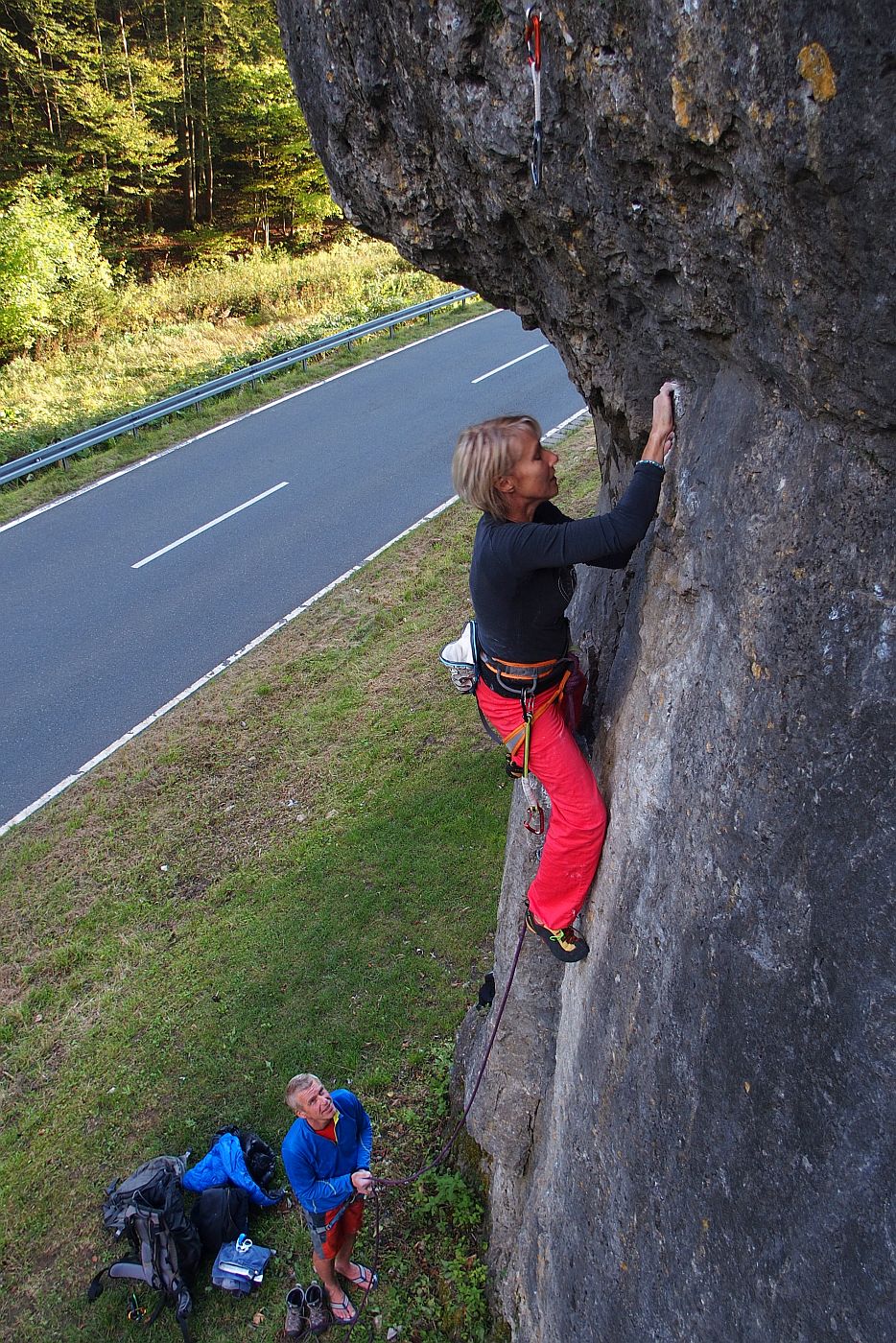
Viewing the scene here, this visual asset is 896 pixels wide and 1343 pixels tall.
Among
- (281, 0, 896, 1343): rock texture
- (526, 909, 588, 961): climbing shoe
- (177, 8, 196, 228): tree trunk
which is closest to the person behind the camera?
(281, 0, 896, 1343): rock texture

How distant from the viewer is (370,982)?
853 centimetres

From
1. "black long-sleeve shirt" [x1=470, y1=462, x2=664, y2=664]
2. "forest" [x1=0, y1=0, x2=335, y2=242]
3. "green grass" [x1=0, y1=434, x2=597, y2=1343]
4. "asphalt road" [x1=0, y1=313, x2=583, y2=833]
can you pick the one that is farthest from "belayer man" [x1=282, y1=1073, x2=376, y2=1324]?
"forest" [x1=0, y1=0, x2=335, y2=242]

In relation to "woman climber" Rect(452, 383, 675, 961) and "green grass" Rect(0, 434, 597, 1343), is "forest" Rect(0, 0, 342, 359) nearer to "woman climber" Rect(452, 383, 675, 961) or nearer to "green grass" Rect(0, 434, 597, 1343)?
"green grass" Rect(0, 434, 597, 1343)

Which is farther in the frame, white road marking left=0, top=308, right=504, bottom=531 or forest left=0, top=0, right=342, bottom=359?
forest left=0, top=0, right=342, bottom=359

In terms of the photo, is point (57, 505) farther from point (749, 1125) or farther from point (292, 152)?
point (292, 152)

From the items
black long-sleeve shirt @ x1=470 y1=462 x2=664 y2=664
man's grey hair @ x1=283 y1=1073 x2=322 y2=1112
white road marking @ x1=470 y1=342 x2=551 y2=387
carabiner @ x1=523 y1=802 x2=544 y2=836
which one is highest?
black long-sleeve shirt @ x1=470 y1=462 x2=664 y2=664

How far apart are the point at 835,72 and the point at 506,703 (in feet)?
9.17

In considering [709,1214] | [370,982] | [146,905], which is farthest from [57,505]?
[709,1214]

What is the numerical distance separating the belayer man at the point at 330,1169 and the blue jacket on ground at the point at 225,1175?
0.79 metres

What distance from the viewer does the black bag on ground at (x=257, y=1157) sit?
23.4 feet

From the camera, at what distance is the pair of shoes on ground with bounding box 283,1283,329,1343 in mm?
6250

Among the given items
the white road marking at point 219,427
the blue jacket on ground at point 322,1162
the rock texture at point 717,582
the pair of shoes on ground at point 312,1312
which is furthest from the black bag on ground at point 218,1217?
the white road marking at point 219,427

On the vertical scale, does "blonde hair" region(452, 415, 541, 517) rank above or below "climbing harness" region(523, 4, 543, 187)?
below

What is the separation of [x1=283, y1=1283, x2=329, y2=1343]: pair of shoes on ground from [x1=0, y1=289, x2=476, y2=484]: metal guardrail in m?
14.5
